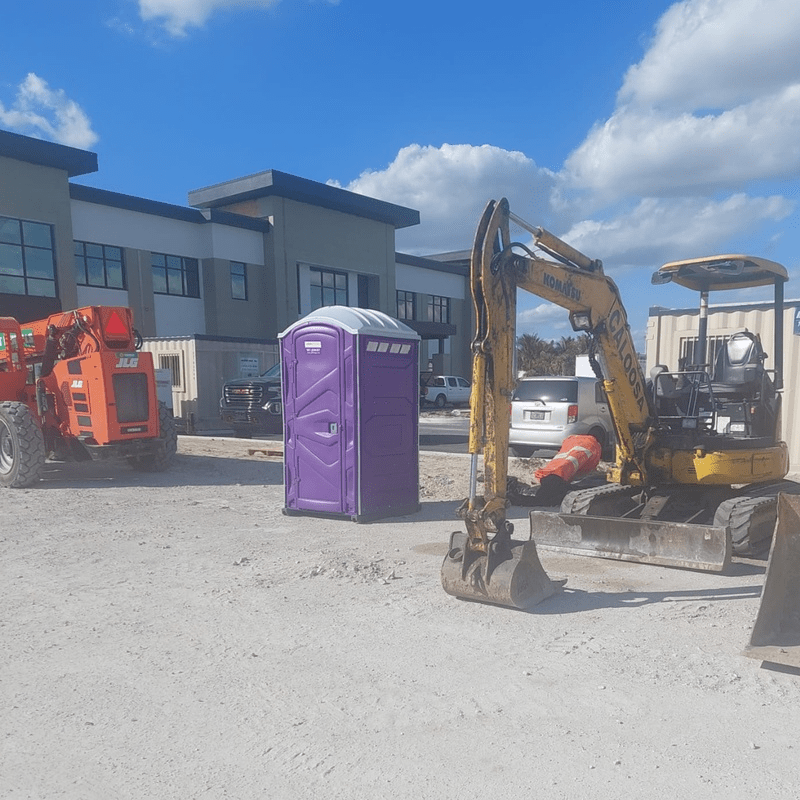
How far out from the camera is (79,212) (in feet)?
91.4

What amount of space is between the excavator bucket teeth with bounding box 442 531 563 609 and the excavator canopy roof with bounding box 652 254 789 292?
12.6 feet

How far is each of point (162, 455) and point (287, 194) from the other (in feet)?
81.1

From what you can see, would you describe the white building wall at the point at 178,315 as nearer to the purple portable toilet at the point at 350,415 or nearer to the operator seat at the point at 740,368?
the purple portable toilet at the point at 350,415

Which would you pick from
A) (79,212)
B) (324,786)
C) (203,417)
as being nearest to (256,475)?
(324,786)

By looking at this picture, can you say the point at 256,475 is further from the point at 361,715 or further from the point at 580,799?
the point at 580,799

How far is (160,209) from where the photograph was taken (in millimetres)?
30312

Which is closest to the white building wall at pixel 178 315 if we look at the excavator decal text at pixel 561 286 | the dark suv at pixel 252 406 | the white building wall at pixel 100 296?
the white building wall at pixel 100 296

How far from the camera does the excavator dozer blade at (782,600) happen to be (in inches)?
172

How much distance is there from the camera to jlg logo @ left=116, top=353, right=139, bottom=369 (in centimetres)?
1136

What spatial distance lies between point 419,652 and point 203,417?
20188 millimetres

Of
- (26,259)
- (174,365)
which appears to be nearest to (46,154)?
(26,259)

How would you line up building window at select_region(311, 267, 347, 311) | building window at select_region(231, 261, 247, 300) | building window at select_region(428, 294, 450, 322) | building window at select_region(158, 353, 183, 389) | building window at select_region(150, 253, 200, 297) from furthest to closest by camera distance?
building window at select_region(428, 294, 450, 322) → building window at select_region(311, 267, 347, 311) → building window at select_region(231, 261, 247, 300) → building window at select_region(150, 253, 200, 297) → building window at select_region(158, 353, 183, 389)

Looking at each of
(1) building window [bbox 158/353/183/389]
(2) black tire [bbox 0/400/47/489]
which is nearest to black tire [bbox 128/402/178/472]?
(2) black tire [bbox 0/400/47/489]

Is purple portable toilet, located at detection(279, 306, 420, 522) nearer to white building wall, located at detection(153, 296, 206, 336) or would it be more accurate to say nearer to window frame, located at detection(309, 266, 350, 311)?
white building wall, located at detection(153, 296, 206, 336)
